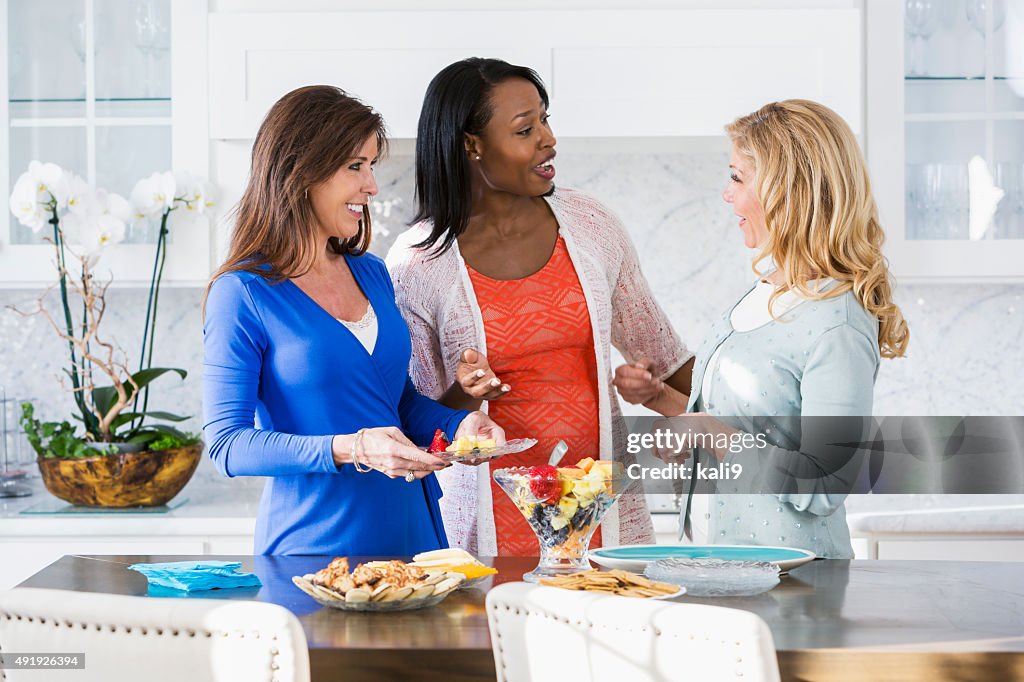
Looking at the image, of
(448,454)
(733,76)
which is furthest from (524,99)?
(448,454)

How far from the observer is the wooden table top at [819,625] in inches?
47.0

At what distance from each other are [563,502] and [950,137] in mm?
1735

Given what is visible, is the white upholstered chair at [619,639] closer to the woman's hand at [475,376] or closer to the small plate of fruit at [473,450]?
the small plate of fruit at [473,450]

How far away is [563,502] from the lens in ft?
4.99

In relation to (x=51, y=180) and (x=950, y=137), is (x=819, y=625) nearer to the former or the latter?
(x=950, y=137)

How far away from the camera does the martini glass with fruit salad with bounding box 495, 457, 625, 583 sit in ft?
4.93

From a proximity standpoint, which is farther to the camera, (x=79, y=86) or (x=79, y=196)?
(x=79, y=86)

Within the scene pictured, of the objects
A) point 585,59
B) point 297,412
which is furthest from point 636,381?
point 585,59

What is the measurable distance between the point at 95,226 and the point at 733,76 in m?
1.53

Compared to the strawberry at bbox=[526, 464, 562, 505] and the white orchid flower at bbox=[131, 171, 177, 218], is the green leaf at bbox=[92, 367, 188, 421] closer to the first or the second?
the white orchid flower at bbox=[131, 171, 177, 218]

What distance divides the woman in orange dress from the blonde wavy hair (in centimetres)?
40

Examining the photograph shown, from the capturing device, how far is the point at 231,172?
106 inches

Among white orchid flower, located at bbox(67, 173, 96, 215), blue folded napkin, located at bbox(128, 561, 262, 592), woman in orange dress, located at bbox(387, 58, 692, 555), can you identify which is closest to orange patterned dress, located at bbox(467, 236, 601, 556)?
woman in orange dress, located at bbox(387, 58, 692, 555)

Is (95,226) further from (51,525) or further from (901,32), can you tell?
(901,32)
